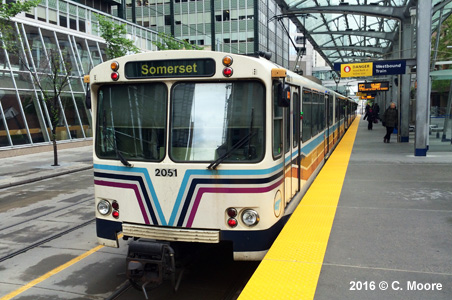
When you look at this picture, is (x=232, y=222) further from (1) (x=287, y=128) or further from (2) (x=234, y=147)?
(1) (x=287, y=128)

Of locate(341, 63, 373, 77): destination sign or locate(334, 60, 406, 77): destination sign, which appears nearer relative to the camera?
locate(334, 60, 406, 77): destination sign

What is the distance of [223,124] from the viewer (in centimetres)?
483

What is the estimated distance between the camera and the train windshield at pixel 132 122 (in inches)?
197

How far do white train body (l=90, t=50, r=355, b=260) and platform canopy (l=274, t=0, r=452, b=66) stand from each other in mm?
15179

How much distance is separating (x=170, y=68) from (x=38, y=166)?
1400 cm

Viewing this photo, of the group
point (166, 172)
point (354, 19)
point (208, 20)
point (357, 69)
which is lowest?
point (166, 172)

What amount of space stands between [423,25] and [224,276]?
12874mm

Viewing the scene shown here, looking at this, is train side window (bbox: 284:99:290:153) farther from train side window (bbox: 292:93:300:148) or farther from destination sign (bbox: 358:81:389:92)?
destination sign (bbox: 358:81:389:92)

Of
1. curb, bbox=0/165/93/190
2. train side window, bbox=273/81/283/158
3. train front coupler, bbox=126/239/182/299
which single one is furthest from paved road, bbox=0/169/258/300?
curb, bbox=0/165/93/190

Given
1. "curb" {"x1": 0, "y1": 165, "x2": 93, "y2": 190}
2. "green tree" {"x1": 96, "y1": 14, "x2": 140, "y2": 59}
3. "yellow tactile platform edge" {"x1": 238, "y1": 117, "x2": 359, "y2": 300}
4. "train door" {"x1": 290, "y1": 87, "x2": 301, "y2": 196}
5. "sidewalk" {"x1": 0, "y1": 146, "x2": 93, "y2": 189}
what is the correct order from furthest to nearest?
"green tree" {"x1": 96, "y1": 14, "x2": 140, "y2": 59}, "sidewalk" {"x1": 0, "y1": 146, "x2": 93, "y2": 189}, "curb" {"x1": 0, "y1": 165, "x2": 93, "y2": 190}, "train door" {"x1": 290, "y1": 87, "x2": 301, "y2": 196}, "yellow tactile platform edge" {"x1": 238, "y1": 117, "x2": 359, "y2": 300}

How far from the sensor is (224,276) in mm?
5531

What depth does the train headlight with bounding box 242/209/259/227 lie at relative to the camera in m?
4.82

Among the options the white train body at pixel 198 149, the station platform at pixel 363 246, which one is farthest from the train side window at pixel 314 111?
the white train body at pixel 198 149

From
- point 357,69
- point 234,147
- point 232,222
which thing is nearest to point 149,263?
point 232,222
